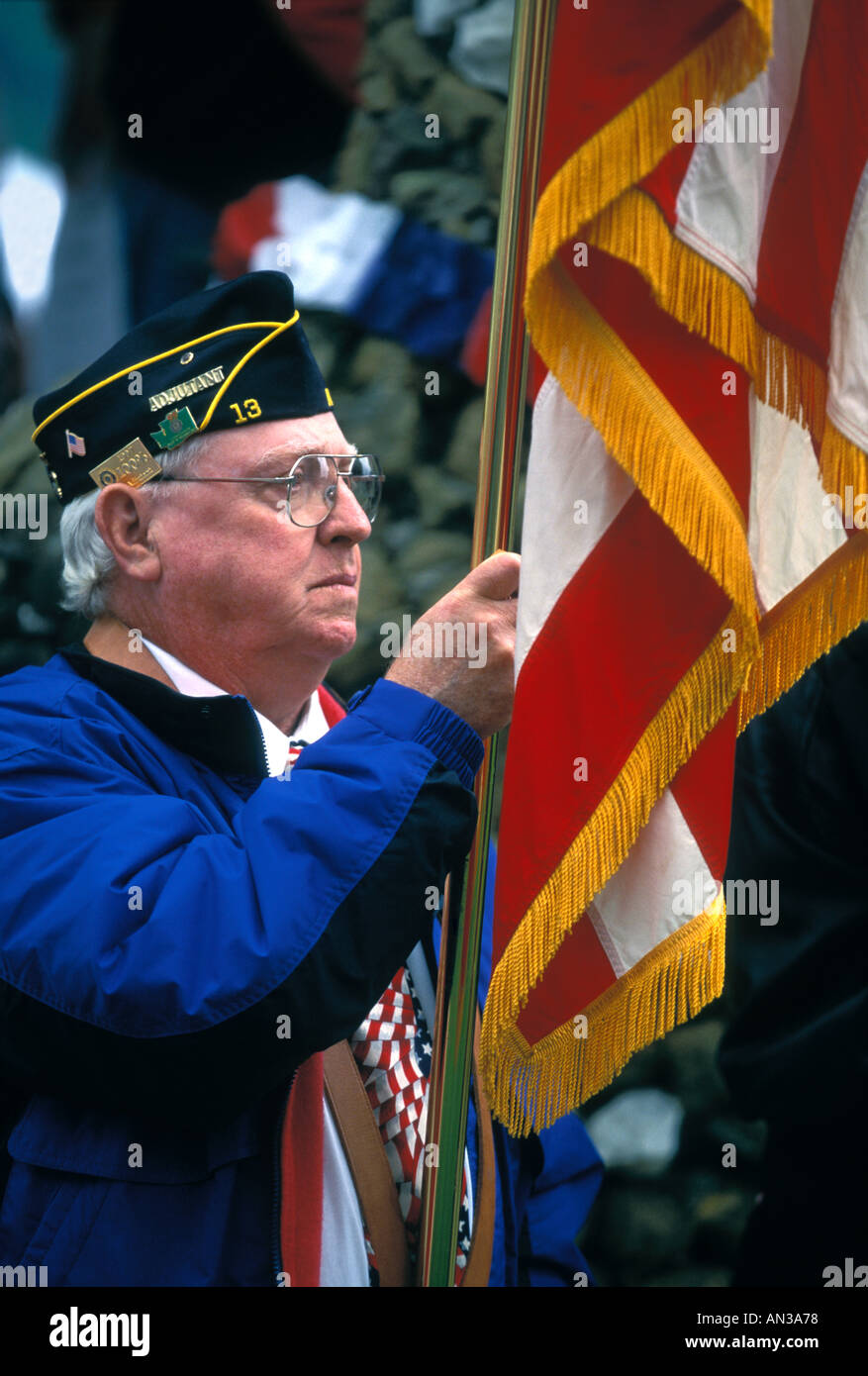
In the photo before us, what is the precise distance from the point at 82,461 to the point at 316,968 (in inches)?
37.1

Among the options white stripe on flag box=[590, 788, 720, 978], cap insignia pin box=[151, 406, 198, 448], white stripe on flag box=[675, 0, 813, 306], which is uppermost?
white stripe on flag box=[675, 0, 813, 306]

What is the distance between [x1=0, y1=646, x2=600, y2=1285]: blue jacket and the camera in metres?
1.53

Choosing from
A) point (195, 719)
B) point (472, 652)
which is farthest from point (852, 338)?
point (195, 719)

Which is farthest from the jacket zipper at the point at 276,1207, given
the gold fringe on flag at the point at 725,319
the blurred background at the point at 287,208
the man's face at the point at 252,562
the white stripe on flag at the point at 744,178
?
the blurred background at the point at 287,208

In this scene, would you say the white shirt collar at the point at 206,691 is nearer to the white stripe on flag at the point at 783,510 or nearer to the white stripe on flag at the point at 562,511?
the white stripe on flag at the point at 562,511

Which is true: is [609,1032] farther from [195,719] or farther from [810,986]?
[810,986]

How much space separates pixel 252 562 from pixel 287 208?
1.68 metres

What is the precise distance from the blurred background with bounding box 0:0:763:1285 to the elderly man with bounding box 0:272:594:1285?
1.20m

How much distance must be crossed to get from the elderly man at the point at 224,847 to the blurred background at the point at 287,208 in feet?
3.94

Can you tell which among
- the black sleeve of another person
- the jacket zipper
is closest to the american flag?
the jacket zipper

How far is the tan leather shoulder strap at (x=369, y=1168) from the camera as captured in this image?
1.83m

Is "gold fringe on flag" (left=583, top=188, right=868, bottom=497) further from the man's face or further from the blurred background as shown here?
the blurred background

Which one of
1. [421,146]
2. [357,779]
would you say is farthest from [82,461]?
[421,146]

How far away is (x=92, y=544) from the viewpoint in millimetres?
2090
